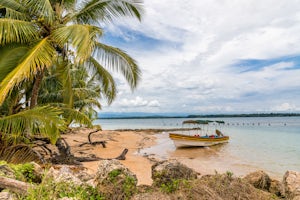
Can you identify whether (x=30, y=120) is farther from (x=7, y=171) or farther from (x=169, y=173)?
(x=169, y=173)

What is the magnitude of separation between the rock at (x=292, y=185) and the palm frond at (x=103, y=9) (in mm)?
6966

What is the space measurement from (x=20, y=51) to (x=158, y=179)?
16.9ft

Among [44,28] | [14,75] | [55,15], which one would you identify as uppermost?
[55,15]

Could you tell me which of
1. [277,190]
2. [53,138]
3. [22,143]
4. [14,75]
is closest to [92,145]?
[22,143]

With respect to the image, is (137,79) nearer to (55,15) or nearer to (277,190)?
(55,15)

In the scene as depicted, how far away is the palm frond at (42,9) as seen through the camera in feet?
20.4

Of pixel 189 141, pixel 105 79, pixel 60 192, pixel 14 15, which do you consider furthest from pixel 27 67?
pixel 189 141

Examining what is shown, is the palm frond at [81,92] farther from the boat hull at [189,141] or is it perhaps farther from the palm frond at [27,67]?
the boat hull at [189,141]

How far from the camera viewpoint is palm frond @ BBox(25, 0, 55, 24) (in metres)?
6.21

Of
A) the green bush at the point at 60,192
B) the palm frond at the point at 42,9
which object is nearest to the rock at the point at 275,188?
the green bush at the point at 60,192

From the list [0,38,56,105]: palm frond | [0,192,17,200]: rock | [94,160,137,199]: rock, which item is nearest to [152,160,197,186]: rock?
[94,160,137,199]: rock

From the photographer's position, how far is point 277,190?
5.07 m

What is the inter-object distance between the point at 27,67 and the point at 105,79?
3868 mm

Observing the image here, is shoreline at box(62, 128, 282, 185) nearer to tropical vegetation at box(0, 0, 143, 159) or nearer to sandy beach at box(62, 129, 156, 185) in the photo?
sandy beach at box(62, 129, 156, 185)
